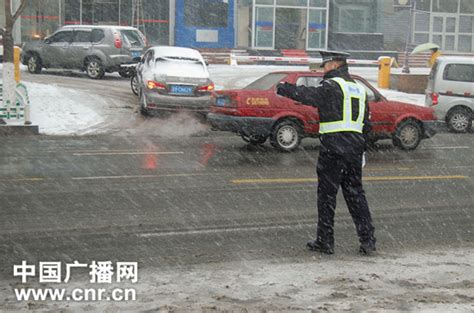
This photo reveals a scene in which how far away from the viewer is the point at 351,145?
744 centimetres

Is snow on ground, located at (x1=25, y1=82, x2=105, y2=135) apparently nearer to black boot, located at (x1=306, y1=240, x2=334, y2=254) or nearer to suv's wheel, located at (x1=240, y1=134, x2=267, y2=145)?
suv's wheel, located at (x1=240, y1=134, x2=267, y2=145)

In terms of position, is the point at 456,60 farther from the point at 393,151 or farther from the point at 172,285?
the point at 172,285

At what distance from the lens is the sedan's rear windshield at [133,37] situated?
26.6 meters

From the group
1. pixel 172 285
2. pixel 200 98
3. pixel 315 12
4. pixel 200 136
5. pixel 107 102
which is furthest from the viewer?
pixel 315 12

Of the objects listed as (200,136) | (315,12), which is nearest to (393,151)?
(200,136)

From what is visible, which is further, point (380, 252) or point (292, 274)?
point (380, 252)

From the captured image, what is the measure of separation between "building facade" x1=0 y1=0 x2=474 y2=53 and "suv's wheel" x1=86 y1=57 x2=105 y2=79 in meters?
10.9

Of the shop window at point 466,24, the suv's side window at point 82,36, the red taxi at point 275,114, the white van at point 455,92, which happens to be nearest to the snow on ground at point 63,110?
the suv's side window at point 82,36

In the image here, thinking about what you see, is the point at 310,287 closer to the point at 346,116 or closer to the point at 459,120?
the point at 346,116

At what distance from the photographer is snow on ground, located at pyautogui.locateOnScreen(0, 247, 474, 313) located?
5.87m

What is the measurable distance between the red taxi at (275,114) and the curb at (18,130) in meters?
4.35

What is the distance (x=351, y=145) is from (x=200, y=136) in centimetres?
1024

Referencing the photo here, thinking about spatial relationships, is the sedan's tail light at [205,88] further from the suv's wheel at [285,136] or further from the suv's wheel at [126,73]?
the suv's wheel at [126,73]

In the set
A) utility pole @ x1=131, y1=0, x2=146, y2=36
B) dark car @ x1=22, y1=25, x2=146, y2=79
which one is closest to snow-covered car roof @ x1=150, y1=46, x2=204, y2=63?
dark car @ x1=22, y1=25, x2=146, y2=79
